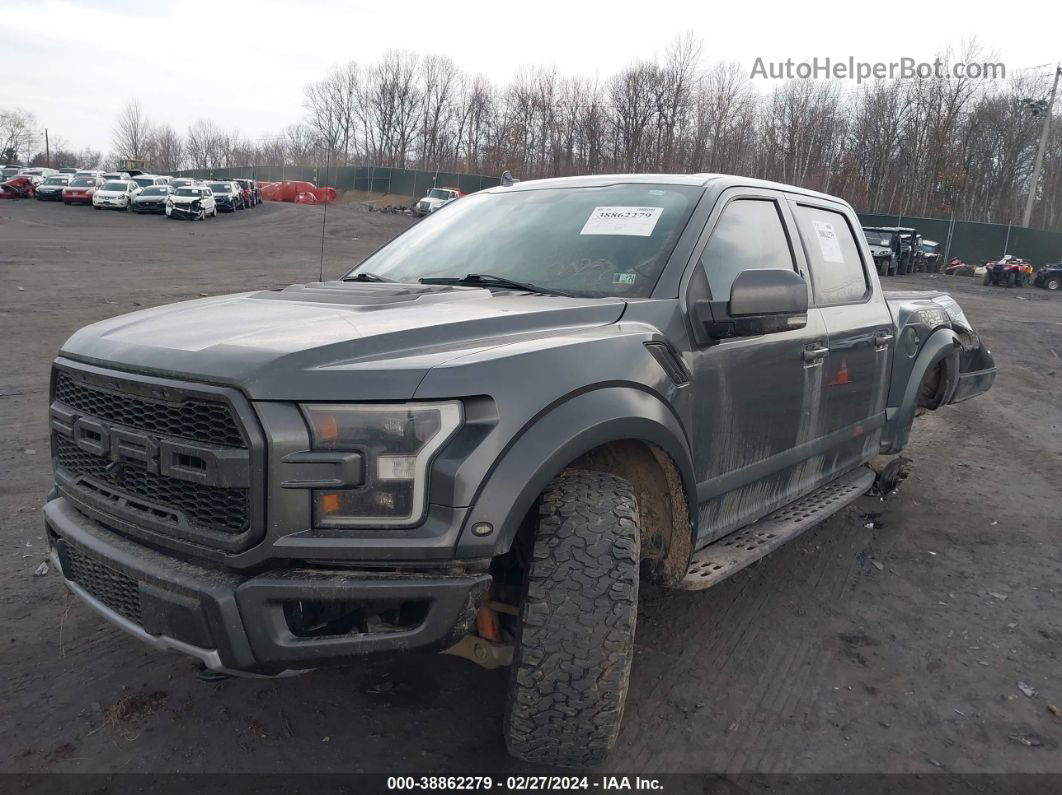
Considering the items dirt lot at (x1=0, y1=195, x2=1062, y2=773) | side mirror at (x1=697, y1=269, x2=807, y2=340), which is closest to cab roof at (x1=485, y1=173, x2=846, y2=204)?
side mirror at (x1=697, y1=269, x2=807, y2=340)

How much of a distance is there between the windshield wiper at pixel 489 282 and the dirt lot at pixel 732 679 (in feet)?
4.70

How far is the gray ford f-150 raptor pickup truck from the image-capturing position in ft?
6.72

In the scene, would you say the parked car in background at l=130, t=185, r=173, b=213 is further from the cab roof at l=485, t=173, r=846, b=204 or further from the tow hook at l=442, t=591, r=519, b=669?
the tow hook at l=442, t=591, r=519, b=669

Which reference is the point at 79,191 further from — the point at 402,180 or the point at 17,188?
the point at 402,180

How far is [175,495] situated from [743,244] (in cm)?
242

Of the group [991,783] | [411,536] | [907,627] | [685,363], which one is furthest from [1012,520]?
[411,536]

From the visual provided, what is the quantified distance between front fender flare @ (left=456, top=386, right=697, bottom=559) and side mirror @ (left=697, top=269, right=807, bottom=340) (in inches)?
18.1

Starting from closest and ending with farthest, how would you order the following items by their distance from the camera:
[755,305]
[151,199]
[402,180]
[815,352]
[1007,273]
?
[755,305] < [815,352] < [1007,273] < [151,199] < [402,180]

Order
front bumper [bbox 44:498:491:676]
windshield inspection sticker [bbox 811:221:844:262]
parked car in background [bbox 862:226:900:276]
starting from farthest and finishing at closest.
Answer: parked car in background [bbox 862:226:900:276] → windshield inspection sticker [bbox 811:221:844:262] → front bumper [bbox 44:498:491:676]

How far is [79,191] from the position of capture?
3931 centimetres

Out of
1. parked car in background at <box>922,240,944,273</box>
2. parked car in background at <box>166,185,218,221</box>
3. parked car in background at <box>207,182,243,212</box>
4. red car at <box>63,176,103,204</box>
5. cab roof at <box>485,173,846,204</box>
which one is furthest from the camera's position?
parked car in background at <box>207,182,243,212</box>

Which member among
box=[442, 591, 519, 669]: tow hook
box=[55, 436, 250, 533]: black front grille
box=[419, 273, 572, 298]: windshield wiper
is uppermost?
box=[419, 273, 572, 298]: windshield wiper


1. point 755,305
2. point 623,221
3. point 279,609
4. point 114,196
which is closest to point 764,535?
point 755,305

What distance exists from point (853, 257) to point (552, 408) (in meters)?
2.92
